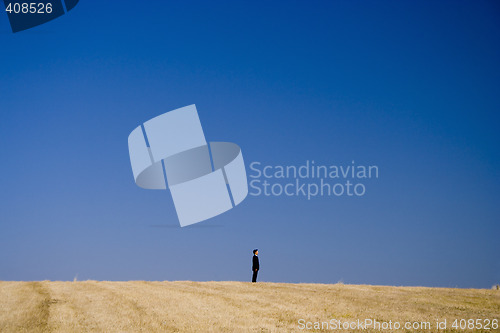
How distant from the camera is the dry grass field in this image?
45.5 feet

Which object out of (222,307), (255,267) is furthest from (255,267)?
(222,307)

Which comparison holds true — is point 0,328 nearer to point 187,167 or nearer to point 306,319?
point 306,319

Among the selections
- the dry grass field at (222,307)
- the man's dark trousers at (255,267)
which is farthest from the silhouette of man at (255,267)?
the dry grass field at (222,307)

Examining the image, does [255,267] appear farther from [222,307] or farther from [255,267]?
[222,307]

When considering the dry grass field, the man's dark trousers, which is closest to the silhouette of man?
the man's dark trousers

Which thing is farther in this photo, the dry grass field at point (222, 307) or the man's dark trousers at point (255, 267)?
the man's dark trousers at point (255, 267)

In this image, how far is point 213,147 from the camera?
30281mm

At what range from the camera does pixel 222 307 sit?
16641mm

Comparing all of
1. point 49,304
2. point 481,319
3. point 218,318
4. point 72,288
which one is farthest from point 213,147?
point 481,319

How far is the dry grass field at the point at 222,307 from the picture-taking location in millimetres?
13883

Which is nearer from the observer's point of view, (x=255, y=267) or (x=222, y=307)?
(x=222, y=307)

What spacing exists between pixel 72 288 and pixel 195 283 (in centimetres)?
592

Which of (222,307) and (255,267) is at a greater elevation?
(255,267)

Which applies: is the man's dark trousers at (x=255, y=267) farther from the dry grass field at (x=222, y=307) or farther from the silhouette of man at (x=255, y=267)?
the dry grass field at (x=222, y=307)
